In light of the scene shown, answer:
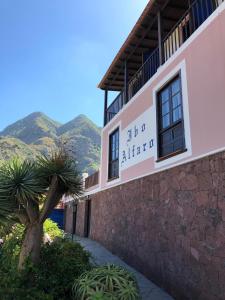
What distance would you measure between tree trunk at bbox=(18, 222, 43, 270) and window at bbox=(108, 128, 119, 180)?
5477 mm

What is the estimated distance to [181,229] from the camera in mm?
6656

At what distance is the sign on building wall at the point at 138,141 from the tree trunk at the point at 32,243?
12.8ft

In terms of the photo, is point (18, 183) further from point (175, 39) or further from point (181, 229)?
point (175, 39)

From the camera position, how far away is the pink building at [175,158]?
231 inches

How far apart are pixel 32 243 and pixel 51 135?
250 ft

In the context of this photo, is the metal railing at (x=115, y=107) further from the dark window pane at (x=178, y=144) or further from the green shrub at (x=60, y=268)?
the green shrub at (x=60, y=268)

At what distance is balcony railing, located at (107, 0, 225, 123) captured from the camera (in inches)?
307

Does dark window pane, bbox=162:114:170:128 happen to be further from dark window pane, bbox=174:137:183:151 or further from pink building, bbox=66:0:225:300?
dark window pane, bbox=174:137:183:151

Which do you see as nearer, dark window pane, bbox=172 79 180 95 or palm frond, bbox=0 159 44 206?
palm frond, bbox=0 159 44 206

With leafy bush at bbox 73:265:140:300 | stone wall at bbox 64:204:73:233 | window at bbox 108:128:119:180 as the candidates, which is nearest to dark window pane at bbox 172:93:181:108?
leafy bush at bbox 73:265:140:300

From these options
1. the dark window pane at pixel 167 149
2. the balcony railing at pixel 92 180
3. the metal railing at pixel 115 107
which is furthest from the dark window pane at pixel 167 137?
the balcony railing at pixel 92 180

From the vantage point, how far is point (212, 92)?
6.22 meters

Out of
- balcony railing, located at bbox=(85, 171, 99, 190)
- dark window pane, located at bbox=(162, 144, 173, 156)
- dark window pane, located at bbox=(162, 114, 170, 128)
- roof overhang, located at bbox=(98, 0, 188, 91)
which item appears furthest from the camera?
balcony railing, located at bbox=(85, 171, 99, 190)

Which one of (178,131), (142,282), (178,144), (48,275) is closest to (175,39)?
(178,131)
